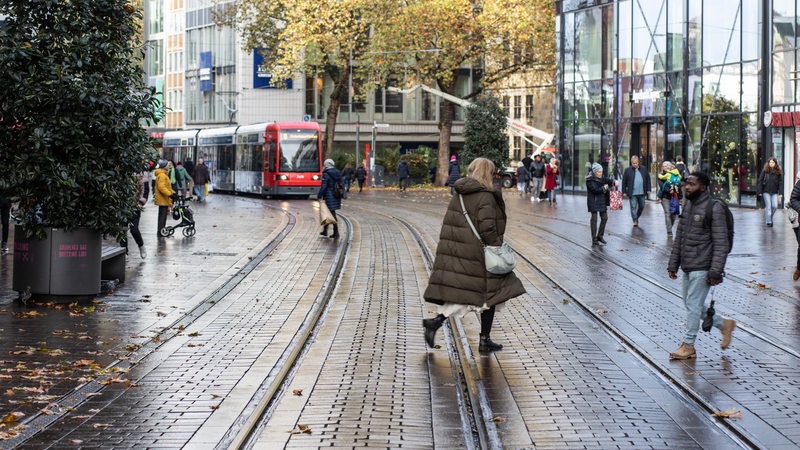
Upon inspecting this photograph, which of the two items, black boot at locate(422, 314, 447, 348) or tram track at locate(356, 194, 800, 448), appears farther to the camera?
black boot at locate(422, 314, 447, 348)

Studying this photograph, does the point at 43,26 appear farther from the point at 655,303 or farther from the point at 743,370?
the point at 743,370

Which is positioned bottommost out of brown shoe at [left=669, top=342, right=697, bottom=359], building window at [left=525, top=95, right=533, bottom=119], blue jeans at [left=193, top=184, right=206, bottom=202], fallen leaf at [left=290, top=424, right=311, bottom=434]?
fallen leaf at [left=290, top=424, right=311, bottom=434]

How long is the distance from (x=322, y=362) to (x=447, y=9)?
4867cm

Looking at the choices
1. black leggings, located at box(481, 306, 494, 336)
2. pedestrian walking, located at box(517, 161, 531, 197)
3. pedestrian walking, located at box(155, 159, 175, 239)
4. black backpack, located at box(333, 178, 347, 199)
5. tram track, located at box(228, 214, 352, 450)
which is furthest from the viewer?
pedestrian walking, located at box(517, 161, 531, 197)

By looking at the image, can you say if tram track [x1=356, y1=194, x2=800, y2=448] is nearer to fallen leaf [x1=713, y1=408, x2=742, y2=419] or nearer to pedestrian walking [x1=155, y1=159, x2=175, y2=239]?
fallen leaf [x1=713, y1=408, x2=742, y2=419]

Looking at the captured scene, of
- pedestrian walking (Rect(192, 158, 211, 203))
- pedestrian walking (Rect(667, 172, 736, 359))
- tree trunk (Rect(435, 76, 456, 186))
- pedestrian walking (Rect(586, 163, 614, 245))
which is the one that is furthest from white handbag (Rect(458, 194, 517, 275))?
tree trunk (Rect(435, 76, 456, 186))

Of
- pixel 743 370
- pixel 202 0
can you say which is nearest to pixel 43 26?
pixel 743 370

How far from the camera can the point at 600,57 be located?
51.8m

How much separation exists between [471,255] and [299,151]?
39.0 m

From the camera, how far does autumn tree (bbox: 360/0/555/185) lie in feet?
191

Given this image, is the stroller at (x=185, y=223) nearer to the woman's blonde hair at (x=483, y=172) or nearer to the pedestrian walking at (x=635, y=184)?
the pedestrian walking at (x=635, y=184)

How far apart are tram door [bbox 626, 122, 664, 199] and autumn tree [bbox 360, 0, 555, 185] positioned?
1105 cm

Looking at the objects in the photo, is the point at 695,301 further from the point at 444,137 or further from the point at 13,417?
the point at 444,137

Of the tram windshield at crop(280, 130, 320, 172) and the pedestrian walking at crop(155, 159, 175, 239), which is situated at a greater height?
the tram windshield at crop(280, 130, 320, 172)
